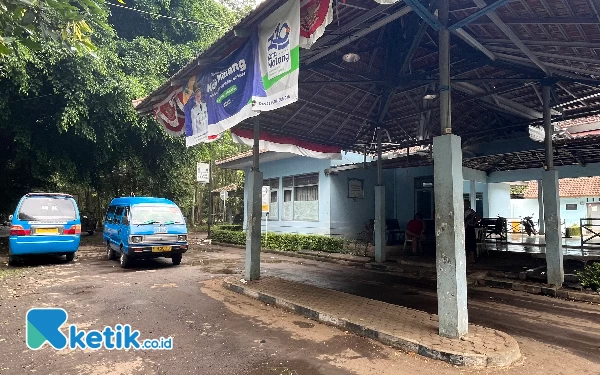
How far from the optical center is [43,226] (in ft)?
37.0

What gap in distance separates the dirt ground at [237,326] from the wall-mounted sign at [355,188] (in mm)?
6445

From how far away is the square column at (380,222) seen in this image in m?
11.3

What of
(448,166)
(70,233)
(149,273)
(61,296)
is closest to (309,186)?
(149,273)

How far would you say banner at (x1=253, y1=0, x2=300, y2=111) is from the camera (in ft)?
17.6

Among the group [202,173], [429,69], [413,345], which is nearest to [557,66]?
[429,69]

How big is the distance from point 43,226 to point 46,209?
1.93ft

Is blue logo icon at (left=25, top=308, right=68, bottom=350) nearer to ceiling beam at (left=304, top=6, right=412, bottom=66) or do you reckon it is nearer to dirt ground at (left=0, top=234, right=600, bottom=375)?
dirt ground at (left=0, top=234, right=600, bottom=375)

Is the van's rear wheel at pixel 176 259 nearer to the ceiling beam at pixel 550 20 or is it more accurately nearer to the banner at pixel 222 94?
the banner at pixel 222 94

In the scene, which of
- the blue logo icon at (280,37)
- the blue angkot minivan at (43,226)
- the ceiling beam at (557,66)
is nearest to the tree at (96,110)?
the blue angkot minivan at (43,226)

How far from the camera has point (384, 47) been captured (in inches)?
292

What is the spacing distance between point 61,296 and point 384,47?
325 inches

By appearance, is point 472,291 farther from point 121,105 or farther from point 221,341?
point 121,105

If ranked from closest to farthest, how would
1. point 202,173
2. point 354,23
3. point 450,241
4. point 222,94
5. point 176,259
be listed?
point 450,241 < point 354,23 < point 222,94 < point 176,259 < point 202,173

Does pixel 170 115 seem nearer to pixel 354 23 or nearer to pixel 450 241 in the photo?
pixel 354 23
